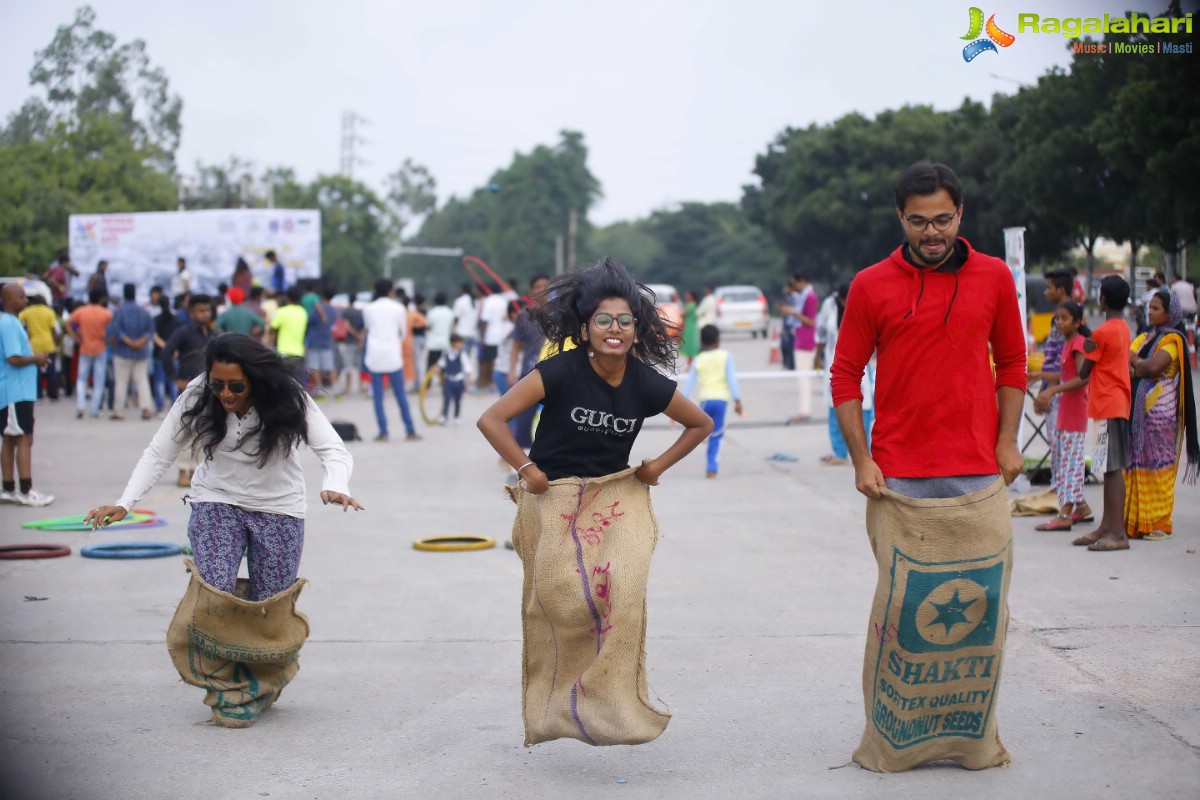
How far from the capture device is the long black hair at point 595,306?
190 inches

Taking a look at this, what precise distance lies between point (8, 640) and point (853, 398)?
469 centimetres

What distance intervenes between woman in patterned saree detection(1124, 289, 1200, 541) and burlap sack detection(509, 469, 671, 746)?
5.29 metres

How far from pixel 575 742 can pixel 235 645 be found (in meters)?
1.43

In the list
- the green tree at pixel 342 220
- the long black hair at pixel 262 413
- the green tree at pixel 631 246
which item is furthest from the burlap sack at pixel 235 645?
the green tree at pixel 631 246

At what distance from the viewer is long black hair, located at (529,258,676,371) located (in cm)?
482

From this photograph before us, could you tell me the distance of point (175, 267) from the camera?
2948 centimetres

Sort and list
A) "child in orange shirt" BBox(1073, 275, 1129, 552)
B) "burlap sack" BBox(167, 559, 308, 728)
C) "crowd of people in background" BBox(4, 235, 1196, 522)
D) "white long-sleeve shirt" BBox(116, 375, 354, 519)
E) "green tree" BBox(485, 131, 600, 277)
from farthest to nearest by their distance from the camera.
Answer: "green tree" BBox(485, 131, 600, 277), "crowd of people in background" BBox(4, 235, 1196, 522), "child in orange shirt" BBox(1073, 275, 1129, 552), "white long-sleeve shirt" BBox(116, 375, 354, 519), "burlap sack" BBox(167, 559, 308, 728)

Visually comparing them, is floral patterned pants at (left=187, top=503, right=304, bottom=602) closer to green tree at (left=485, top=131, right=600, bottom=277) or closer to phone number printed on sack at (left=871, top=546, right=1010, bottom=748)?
phone number printed on sack at (left=871, top=546, right=1010, bottom=748)

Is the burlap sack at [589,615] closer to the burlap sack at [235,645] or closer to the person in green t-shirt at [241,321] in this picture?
the burlap sack at [235,645]

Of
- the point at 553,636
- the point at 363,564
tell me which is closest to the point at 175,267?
the point at 363,564

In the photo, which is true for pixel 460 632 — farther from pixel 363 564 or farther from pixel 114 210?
pixel 114 210

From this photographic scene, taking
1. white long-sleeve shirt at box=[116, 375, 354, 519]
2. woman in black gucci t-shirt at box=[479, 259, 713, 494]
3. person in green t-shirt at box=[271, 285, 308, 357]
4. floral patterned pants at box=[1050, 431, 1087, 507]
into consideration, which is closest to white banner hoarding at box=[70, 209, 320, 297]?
person in green t-shirt at box=[271, 285, 308, 357]

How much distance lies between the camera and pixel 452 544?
31.1ft

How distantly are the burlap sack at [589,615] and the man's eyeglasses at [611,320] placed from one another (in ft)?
1.73
